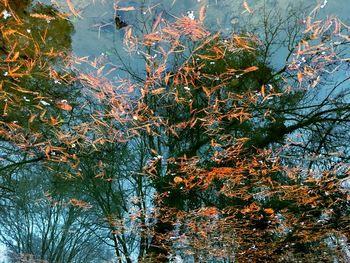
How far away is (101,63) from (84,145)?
8.17ft

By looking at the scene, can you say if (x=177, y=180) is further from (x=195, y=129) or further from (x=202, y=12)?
(x=202, y=12)

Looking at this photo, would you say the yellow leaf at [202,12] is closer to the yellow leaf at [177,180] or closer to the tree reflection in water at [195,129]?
the tree reflection in water at [195,129]

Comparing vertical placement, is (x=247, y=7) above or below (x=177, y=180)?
above

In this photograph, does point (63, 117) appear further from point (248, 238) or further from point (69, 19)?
point (248, 238)

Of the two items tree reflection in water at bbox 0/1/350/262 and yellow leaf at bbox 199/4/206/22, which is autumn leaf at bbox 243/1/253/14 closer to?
tree reflection in water at bbox 0/1/350/262

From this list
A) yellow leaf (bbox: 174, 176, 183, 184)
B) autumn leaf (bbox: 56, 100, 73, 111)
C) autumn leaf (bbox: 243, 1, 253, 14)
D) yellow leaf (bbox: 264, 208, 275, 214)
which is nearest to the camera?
autumn leaf (bbox: 243, 1, 253, 14)

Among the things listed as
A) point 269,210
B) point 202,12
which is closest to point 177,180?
point 269,210

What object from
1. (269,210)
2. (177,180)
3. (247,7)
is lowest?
(269,210)

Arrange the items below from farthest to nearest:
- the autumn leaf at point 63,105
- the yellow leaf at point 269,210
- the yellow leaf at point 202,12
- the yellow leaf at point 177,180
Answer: the yellow leaf at point 269,210, the yellow leaf at point 177,180, the autumn leaf at point 63,105, the yellow leaf at point 202,12

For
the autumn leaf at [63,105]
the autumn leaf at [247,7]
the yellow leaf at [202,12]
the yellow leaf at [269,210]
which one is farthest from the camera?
the yellow leaf at [269,210]

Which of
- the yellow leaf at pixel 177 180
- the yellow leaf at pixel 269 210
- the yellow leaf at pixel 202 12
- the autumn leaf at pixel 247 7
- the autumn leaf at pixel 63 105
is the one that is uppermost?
the autumn leaf at pixel 247 7

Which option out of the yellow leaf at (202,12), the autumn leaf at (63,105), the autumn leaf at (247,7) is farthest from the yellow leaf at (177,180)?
the autumn leaf at (247,7)

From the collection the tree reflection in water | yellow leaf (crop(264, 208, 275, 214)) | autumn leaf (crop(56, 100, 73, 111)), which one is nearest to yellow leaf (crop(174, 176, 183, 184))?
the tree reflection in water

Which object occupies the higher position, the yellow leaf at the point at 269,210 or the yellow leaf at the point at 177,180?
the yellow leaf at the point at 177,180
